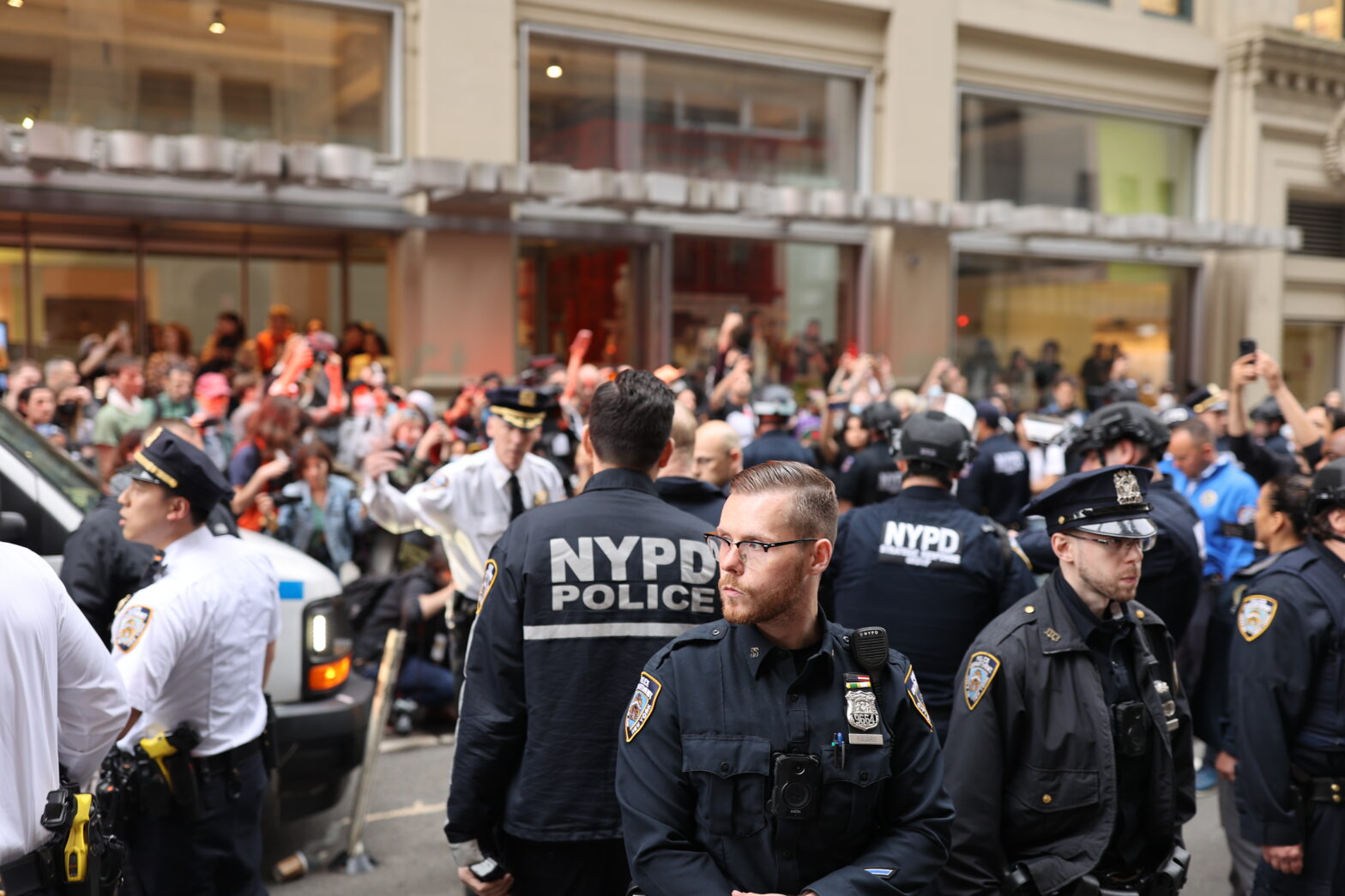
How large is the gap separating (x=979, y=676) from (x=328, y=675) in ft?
10.3

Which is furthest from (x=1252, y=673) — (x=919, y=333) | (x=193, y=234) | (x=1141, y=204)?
(x=1141, y=204)

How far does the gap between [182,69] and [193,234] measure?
1.92 meters

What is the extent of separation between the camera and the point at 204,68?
13.1 meters

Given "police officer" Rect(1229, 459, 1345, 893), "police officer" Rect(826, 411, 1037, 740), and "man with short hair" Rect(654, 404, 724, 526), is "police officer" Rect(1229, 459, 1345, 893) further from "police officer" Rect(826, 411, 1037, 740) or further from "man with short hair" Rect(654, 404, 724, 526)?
"man with short hair" Rect(654, 404, 724, 526)

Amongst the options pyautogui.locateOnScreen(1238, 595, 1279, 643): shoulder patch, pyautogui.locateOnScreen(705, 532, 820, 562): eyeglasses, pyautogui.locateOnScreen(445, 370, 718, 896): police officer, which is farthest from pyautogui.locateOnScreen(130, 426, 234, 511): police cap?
pyautogui.locateOnScreen(1238, 595, 1279, 643): shoulder patch

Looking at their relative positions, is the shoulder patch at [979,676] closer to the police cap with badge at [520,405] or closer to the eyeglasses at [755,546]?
the eyeglasses at [755,546]

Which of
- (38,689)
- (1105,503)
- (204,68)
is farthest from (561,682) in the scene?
(204,68)

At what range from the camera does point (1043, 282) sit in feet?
63.8

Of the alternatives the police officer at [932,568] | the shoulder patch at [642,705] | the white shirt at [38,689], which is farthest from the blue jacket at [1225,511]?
the white shirt at [38,689]

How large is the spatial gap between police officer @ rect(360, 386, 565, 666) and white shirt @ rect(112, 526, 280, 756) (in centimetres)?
146

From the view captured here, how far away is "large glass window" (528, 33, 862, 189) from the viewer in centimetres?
1495

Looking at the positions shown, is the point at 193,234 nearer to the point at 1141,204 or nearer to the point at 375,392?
the point at 375,392

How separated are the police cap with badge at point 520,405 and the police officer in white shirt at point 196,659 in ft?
5.70

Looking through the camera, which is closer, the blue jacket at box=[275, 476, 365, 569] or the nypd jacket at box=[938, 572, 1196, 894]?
the nypd jacket at box=[938, 572, 1196, 894]
